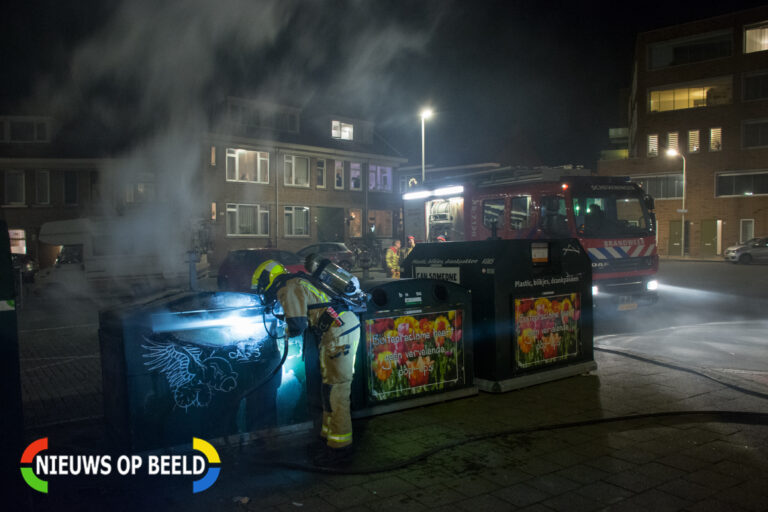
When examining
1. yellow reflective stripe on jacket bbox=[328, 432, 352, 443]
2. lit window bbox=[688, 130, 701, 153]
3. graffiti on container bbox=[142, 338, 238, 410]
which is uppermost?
lit window bbox=[688, 130, 701, 153]

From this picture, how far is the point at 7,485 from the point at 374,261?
2560 cm

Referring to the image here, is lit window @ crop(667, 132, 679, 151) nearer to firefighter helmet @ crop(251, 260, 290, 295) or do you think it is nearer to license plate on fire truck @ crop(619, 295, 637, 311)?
license plate on fire truck @ crop(619, 295, 637, 311)

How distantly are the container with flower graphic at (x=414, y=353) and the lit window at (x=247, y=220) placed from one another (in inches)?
1060

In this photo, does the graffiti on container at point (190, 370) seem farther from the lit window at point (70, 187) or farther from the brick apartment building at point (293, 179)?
the lit window at point (70, 187)

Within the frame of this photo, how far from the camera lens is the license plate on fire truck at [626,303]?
1134 cm

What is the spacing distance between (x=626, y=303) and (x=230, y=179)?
2428cm

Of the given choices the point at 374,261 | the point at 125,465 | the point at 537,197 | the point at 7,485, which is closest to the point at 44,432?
the point at 125,465

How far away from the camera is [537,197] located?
1159 cm

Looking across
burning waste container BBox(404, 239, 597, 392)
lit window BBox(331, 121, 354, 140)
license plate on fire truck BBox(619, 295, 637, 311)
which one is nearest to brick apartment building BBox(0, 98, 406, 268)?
lit window BBox(331, 121, 354, 140)

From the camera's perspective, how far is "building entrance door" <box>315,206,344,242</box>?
3506 cm

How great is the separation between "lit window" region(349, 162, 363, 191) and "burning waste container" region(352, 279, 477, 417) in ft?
104

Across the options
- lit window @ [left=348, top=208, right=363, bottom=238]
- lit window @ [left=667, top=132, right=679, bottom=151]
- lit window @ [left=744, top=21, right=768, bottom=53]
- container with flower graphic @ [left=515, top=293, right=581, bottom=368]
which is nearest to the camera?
container with flower graphic @ [left=515, top=293, right=581, bottom=368]

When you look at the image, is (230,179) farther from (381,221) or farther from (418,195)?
(418,195)

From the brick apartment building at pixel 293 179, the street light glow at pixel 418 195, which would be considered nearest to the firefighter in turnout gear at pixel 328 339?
the street light glow at pixel 418 195
